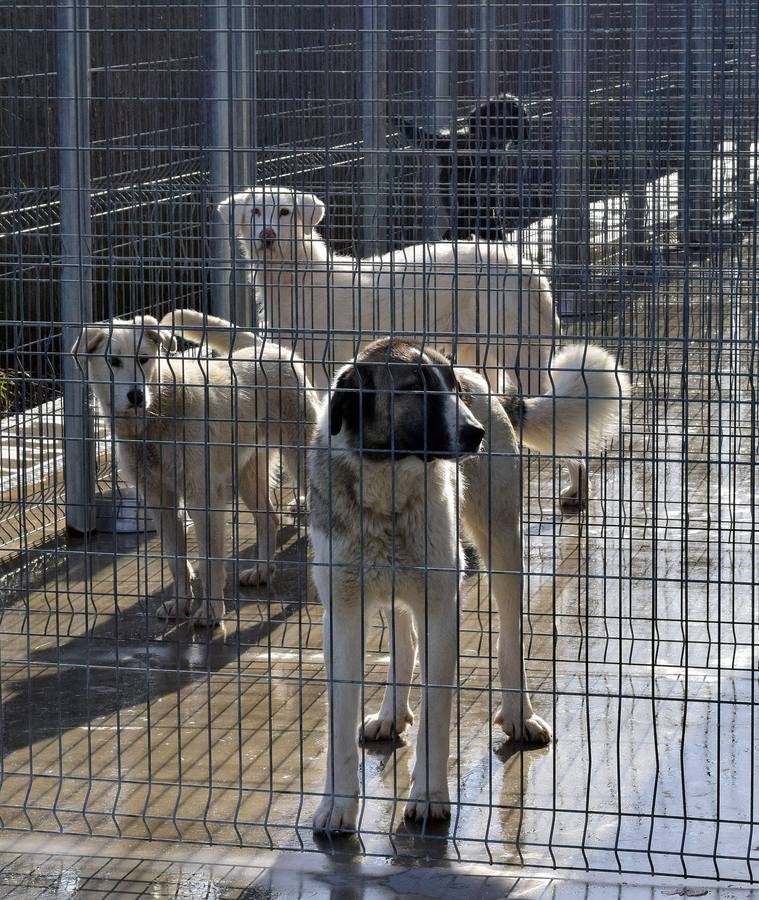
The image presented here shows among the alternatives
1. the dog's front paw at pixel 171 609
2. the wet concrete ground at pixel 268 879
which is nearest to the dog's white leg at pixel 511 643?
the wet concrete ground at pixel 268 879

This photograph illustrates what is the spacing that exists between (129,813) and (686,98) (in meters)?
2.39

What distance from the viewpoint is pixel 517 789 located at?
399cm

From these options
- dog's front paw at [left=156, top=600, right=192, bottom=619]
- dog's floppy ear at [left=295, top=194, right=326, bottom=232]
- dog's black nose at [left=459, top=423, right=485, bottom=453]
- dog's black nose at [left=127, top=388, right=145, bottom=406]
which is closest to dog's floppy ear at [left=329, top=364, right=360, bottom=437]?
dog's black nose at [left=459, top=423, right=485, bottom=453]

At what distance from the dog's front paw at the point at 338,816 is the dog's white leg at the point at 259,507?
2432mm

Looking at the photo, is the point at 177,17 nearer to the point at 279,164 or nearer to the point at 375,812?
the point at 279,164

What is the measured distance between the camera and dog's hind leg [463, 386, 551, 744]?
421 cm

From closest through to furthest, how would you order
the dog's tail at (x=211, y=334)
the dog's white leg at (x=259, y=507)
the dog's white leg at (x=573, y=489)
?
1. the dog's tail at (x=211, y=334)
2. the dog's white leg at (x=259, y=507)
3. the dog's white leg at (x=573, y=489)

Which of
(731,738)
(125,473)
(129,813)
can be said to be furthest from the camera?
(125,473)

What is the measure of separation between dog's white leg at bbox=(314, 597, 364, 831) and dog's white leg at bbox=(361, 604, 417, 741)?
0.52 meters

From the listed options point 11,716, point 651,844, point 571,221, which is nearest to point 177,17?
point 571,221

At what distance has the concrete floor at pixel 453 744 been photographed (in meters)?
3.45

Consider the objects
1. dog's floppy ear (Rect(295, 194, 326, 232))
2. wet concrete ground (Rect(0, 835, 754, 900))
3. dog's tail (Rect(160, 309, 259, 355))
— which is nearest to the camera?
wet concrete ground (Rect(0, 835, 754, 900))

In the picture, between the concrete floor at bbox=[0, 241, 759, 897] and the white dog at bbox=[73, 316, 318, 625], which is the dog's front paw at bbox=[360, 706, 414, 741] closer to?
the concrete floor at bbox=[0, 241, 759, 897]

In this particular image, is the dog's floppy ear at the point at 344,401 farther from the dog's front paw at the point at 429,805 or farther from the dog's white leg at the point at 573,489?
the dog's white leg at the point at 573,489
